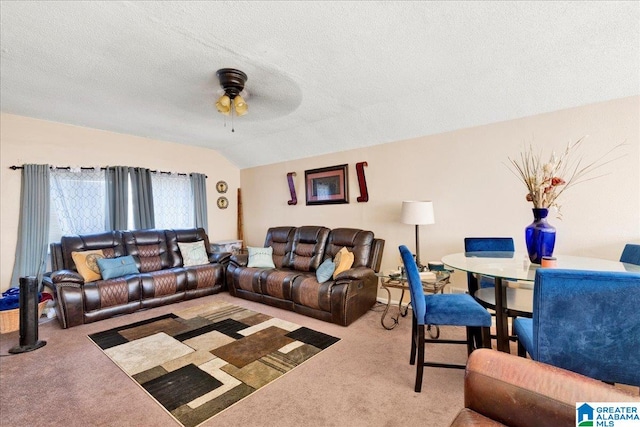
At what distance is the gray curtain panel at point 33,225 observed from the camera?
12.0 feet

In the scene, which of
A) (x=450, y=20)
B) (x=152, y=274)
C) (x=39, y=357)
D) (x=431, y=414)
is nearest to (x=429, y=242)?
(x=431, y=414)

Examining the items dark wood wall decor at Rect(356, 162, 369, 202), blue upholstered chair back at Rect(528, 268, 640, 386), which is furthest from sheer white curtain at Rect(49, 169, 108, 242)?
blue upholstered chair back at Rect(528, 268, 640, 386)

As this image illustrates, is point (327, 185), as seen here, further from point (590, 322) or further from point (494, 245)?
point (590, 322)

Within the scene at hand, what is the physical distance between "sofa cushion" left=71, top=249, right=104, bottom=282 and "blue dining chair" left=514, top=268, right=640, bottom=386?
4.41 meters

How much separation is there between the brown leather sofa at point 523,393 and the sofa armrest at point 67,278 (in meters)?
3.94

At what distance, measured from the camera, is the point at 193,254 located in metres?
4.57

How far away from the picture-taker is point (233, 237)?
5.97m

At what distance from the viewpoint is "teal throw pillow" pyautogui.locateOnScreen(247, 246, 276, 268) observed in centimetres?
427

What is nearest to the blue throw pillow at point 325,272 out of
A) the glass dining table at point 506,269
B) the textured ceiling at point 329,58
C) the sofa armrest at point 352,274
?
the sofa armrest at point 352,274

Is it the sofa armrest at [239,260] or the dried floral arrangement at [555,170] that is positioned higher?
the dried floral arrangement at [555,170]

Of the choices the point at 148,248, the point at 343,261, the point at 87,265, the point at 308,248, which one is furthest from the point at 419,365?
the point at 148,248

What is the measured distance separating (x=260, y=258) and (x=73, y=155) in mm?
2999

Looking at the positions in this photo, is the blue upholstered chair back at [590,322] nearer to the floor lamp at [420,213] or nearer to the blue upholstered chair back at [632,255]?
the blue upholstered chair back at [632,255]

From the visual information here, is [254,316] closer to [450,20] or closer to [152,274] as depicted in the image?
[152,274]
